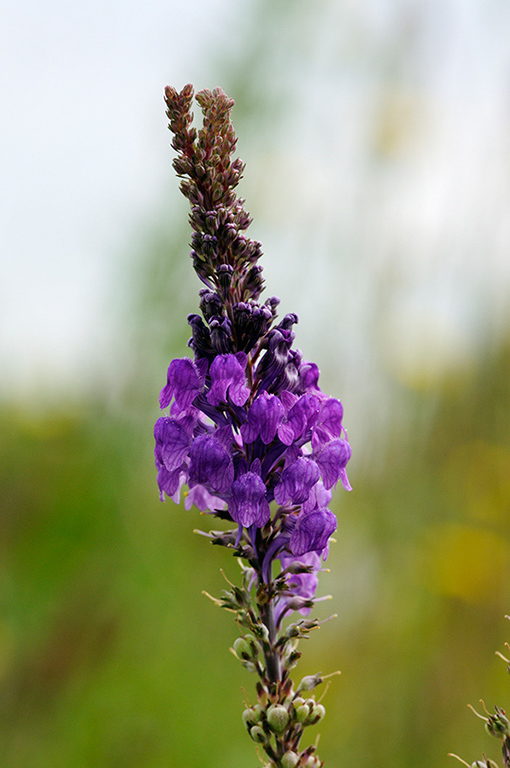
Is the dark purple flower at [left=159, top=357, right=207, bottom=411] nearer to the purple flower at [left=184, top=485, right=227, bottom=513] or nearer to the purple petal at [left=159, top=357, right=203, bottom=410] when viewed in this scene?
the purple petal at [left=159, top=357, right=203, bottom=410]

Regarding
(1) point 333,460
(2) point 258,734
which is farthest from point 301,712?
(1) point 333,460

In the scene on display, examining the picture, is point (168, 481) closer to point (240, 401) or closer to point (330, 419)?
point (240, 401)

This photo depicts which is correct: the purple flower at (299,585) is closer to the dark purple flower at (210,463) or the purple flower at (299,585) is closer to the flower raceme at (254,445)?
the flower raceme at (254,445)

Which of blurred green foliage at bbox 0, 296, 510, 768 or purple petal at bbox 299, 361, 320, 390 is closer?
purple petal at bbox 299, 361, 320, 390

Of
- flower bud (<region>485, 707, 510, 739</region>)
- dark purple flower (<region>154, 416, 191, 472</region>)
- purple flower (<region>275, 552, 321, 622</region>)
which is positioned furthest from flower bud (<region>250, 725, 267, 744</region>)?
dark purple flower (<region>154, 416, 191, 472</region>)

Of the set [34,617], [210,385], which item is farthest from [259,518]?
[34,617]

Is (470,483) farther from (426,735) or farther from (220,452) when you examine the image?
(220,452)
